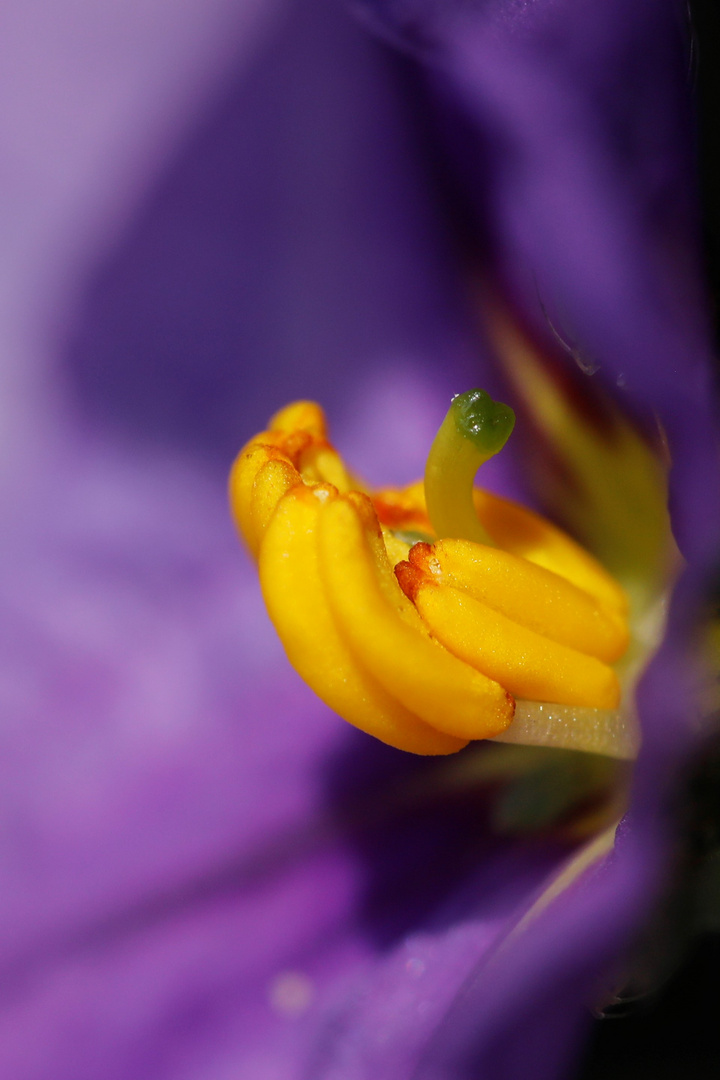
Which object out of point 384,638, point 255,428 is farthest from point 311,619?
point 255,428

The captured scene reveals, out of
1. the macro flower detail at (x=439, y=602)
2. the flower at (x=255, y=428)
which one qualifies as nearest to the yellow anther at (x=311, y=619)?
the macro flower detail at (x=439, y=602)

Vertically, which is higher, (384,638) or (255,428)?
(255,428)

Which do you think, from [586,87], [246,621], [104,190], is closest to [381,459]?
[246,621]

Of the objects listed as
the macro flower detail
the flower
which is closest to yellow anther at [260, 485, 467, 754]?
the macro flower detail

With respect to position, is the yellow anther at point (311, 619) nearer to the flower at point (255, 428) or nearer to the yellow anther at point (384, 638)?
the yellow anther at point (384, 638)

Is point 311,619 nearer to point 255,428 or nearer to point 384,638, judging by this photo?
point 384,638

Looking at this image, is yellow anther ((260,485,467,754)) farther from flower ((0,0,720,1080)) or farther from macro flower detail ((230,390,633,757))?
flower ((0,0,720,1080))

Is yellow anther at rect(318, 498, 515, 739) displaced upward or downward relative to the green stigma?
downward

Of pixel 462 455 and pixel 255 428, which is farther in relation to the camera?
pixel 255 428
